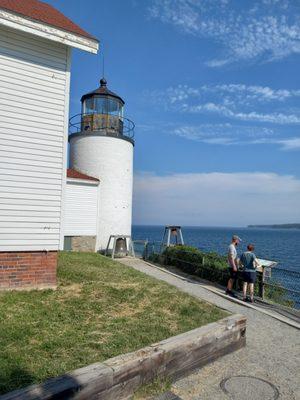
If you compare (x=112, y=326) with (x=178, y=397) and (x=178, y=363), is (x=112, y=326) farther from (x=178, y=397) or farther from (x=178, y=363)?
(x=178, y=397)

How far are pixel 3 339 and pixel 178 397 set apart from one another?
105 inches

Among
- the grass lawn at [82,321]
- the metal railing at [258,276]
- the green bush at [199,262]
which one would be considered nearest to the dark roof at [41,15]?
the grass lawn at [82,321]

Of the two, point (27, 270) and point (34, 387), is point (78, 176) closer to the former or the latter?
point (27, 270)

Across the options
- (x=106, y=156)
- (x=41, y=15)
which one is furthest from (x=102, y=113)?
(x=41, y=15)

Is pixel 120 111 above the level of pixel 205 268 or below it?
above

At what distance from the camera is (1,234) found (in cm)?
862

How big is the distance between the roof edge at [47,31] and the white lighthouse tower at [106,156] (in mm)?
12721

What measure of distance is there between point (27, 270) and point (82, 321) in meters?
2.38

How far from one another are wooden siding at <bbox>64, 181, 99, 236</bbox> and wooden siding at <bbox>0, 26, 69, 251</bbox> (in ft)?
35.7

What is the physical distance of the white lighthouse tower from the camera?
22094 millimetres

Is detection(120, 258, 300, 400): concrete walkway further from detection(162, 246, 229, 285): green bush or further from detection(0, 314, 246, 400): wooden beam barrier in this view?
detection(162, 246, 229, 285): green bush

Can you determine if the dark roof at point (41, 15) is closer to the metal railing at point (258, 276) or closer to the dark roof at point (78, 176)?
the metal railing at point (258, 276)

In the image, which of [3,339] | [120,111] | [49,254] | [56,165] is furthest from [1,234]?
[120,111]

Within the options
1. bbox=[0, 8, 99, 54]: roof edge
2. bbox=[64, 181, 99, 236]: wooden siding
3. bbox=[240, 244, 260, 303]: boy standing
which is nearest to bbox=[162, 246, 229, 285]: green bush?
bbox=[240, 244, 260, 303]: boy standing
